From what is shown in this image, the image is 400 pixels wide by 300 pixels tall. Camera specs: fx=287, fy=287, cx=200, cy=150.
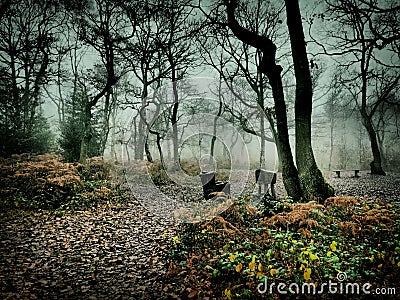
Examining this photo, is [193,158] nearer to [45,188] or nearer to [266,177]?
[266,177]

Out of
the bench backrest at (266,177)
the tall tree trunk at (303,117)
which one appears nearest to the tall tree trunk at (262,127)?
the bench backrest at (266,177)

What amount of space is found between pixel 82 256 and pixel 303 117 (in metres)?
5.27

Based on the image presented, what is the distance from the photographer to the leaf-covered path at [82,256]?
340 cm

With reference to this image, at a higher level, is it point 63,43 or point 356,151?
point 63,43

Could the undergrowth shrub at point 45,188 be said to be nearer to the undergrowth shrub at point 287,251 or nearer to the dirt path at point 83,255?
→ the dirt path at point 83,255

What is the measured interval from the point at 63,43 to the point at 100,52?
1.55 m

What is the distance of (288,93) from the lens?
17.8 meters

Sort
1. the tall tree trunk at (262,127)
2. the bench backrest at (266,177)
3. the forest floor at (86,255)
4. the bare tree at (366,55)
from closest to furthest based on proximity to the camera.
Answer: the forest floor at (86,255) → the bench backrest at (266,177) → the bare tree at (366,55) → the tall tree trunk at (262,127)

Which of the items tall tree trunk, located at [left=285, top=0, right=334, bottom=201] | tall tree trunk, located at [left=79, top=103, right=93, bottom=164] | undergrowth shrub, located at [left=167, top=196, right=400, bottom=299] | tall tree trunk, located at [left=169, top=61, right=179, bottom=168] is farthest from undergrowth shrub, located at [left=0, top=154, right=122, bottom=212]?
tall tree trunk, located at [left=285, top=0, right=334, bottom=201]

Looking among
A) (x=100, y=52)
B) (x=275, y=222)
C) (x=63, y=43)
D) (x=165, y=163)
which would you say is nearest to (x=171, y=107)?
(x=165, y=163)

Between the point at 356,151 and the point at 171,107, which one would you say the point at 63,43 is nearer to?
the point at 171,107

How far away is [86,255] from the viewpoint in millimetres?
4363

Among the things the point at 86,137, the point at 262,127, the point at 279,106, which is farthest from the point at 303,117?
the point at 262,127

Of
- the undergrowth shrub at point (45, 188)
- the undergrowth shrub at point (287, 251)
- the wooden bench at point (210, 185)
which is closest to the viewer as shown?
the undergrowth shrub at point (287, 251)
